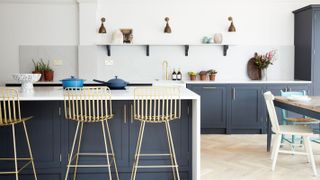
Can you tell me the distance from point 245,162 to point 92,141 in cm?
190

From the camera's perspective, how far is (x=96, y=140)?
344 cm

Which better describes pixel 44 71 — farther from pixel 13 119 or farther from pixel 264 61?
pixel 264 61

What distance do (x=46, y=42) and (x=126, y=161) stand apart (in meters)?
3.70

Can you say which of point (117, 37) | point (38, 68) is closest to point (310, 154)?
point (117, 37)

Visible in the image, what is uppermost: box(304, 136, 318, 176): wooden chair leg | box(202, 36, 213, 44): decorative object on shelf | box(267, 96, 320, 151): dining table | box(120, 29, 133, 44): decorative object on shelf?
box(120, 29, 133, 44): decorative object on shelf

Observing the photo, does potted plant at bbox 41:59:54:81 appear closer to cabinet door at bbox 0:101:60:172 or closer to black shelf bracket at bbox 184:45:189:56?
black shelf bracket at bbox 184:45:189:56

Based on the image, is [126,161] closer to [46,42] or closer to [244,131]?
[244,131]

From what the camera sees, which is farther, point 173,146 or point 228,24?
point 228,24

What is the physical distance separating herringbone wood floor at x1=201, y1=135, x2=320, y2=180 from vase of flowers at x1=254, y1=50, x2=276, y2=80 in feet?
4.73

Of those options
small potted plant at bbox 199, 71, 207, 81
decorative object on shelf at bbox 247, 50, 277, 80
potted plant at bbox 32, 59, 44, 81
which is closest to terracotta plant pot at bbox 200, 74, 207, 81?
small potted plant at bbox 199, 71, 207, 81

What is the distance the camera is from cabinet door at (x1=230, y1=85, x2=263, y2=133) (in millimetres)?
5953

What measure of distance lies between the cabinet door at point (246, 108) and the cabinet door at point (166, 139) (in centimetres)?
270

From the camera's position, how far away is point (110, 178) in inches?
129

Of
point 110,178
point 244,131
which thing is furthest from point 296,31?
point 110,178
